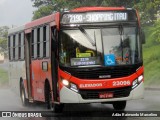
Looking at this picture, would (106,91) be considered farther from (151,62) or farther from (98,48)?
(151,62)

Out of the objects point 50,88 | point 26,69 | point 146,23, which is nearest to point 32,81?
point 26,69

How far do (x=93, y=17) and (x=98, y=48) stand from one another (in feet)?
3.47

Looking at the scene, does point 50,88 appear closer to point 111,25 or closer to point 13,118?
point 13,118

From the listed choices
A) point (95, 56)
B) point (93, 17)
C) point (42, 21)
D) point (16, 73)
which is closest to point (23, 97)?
point (16, 73)

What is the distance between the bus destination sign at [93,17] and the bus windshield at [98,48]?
301 mm

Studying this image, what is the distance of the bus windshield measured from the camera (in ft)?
45.2

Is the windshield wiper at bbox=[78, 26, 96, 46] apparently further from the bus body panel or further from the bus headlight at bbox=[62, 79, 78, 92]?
the bus body panel

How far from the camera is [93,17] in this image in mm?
14312

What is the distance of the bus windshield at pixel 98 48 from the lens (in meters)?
13.8

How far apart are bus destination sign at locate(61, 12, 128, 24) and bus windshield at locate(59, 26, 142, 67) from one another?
301mm

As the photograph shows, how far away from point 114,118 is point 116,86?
1029 millimetres

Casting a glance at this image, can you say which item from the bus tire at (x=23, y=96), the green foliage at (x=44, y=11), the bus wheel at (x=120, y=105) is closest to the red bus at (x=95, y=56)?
the bus wheel at (x=120, y=105)

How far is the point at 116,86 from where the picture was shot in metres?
13.8

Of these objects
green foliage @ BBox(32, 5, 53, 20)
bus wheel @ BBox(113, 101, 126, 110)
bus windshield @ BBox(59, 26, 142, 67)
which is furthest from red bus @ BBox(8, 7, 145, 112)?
green foliage @ BBox(32, 5, 53, 20)
